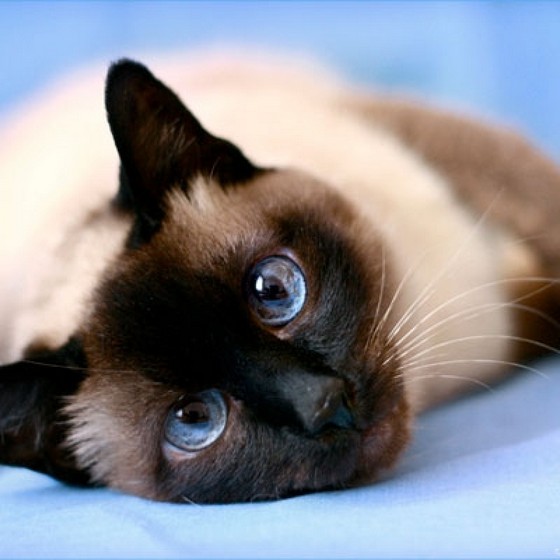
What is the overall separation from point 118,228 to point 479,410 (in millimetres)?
772

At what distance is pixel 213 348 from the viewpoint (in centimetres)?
131

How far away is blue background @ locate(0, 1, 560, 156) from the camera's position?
9.67ft

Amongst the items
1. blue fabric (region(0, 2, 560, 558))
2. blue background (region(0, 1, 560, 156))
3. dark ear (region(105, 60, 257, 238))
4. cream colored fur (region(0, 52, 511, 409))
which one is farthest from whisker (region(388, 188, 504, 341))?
blue background (region(0, 1, 560, 156))

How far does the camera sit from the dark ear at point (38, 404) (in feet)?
4.71

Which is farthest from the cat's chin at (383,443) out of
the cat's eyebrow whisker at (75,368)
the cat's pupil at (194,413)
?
the cat's eyebrow whisker at (75,368)

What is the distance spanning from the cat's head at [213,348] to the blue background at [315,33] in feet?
5.02

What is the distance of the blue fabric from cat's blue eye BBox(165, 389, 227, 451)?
102 millimetres

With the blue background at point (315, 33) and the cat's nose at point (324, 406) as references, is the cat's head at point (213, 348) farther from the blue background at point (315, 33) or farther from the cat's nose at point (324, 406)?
the blue background at point (315, 33)

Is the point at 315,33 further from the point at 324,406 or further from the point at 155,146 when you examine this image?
the point at 324,406

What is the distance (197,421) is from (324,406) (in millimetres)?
256

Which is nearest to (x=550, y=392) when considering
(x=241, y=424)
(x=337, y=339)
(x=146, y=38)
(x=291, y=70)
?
(x=337, y=339)

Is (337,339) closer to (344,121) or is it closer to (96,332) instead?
(96,332)

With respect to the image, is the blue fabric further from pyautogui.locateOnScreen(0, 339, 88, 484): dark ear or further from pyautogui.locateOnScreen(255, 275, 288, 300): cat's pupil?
pyautogui.locateOnScreen(255, 275, 288, 300): cat's pupil

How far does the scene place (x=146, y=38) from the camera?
3.14m
